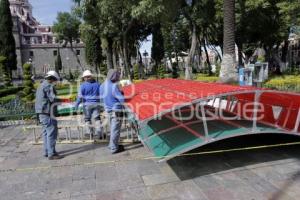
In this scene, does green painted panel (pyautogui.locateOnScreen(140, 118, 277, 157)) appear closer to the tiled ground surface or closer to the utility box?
the tiled ground surface

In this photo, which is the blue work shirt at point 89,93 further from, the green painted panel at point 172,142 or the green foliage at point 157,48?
the green foliage at point 157,48

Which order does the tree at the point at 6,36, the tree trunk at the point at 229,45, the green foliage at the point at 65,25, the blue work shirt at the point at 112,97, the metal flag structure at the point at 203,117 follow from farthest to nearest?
1. the green foliage at the point at 65,25
2. the tree at the point at 6,36
3. the tree trunk at the point at 229,45
4. the blue work shirt at the point at 112,97
5. the metal flag structure at the point at 203,117

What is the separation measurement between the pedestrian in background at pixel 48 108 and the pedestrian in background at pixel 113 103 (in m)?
1.00

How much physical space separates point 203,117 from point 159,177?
1148 millimetres

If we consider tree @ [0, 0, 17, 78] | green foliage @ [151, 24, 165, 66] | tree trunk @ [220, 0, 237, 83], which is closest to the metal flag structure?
tree trunk @ [220, 0, 237, 83]

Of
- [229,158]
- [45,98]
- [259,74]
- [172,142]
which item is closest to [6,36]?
[259,74]

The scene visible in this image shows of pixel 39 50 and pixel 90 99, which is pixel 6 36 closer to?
pixel 39 50

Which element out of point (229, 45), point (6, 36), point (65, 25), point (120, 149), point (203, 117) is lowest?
point (120, 149)

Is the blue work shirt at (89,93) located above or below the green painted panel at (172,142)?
above

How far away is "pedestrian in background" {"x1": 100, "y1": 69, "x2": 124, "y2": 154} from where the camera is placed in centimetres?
719

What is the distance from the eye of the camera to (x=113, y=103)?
7242 mm

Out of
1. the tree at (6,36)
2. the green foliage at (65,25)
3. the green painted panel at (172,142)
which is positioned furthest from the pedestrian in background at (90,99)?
the green foliage at (65,25)

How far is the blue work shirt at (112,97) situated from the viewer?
23.6ft

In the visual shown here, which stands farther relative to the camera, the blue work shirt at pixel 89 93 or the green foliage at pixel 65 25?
the green foliage at pixel 65 25
